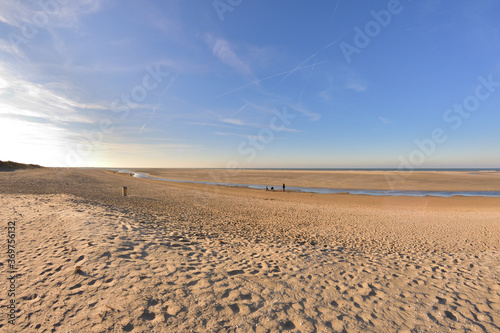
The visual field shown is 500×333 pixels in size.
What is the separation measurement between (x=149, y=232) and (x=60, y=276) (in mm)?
3886

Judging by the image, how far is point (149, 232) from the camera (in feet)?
28.9

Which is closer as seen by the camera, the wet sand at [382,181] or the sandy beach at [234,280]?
the sandy beach at [234,280]

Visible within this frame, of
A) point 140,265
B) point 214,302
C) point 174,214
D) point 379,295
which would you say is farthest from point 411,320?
point 174,214

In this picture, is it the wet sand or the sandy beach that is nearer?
the sandy beach

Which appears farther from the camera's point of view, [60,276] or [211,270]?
[211,270]

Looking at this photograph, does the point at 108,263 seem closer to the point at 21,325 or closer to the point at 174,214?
the point at 21,325

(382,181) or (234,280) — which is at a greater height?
(382,181)

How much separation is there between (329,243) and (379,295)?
14.2ft

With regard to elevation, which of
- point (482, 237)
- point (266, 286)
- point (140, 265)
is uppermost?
point (140, 265)

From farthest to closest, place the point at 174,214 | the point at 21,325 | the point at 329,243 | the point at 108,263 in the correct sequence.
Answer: the point at 174,214 < the point at 329,243 < the point at 108,263 < the point at 21,325

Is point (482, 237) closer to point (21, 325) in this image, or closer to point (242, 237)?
point (242, 237)

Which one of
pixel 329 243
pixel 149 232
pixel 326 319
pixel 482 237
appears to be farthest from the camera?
pixel 482 237

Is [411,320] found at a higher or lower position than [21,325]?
lower

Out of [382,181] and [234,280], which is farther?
[382,181]
